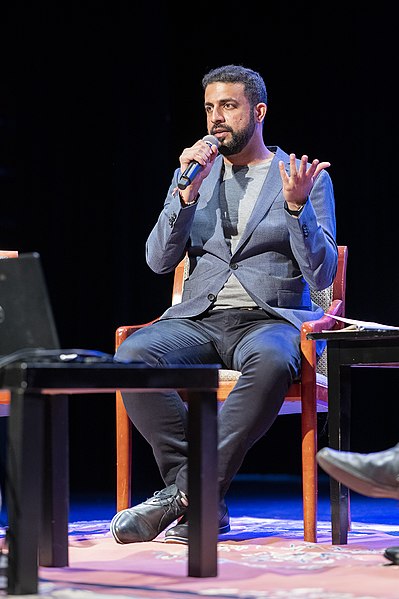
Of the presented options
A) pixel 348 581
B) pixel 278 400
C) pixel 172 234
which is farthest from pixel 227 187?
pixel 348 581

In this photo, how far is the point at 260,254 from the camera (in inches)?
109

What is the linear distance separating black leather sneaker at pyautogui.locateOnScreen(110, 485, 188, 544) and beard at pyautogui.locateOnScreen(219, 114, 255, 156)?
103cm

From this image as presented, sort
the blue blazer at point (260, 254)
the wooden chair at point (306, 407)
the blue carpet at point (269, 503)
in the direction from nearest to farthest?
the wooden chair at point (306, 407) → the blue blazer at point (260, 254) → the blue carpet at point (269, 503)

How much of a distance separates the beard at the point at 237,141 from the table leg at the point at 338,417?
751mm

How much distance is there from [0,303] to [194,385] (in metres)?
0.38

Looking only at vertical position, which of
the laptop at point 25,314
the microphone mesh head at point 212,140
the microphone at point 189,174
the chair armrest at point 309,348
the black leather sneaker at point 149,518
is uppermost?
the microphone mesh head at point 212,140

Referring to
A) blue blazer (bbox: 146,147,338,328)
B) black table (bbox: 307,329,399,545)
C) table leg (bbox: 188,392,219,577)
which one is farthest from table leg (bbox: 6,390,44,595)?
blue blazer (bbox: 146,147,338,328)

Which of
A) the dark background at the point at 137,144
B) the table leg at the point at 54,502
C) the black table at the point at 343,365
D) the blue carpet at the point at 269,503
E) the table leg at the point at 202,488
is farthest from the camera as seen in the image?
the dark background at the point at 137,144

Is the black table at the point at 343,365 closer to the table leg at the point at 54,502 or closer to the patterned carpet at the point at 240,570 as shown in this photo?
the patterned carpet at the point at 240,570

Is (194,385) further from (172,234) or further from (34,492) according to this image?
(172,234)

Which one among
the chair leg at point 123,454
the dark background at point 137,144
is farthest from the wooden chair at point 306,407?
the dark background at point 137,144

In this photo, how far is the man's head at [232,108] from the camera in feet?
9.36

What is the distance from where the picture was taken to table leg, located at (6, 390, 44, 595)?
60.7 inches

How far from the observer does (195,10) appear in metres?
4.45
